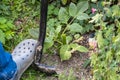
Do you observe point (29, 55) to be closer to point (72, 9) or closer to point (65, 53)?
point (65, 53)

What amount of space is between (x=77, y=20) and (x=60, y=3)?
0.26m

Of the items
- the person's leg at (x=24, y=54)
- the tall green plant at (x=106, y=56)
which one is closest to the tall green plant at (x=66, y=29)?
the person's leg at (x=24, y=54)

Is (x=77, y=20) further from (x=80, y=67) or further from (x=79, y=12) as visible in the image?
(x=80, y=67)

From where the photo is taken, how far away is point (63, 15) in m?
3.01

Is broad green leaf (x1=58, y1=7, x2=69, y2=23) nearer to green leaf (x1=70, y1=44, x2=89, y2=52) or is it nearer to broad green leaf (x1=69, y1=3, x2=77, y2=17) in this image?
broad green leaf (x1=69, y1=3, x2=77, y2=17)

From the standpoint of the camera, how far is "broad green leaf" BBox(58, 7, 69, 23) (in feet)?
9.83

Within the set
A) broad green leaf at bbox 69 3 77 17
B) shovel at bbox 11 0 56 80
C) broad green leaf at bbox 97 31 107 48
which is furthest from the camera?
broad green leaf at bbox 69 3 77 17

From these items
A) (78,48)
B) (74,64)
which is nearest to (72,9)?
(78,48)

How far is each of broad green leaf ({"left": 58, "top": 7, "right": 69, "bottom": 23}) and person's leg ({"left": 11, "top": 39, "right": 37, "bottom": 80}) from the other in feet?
1.03

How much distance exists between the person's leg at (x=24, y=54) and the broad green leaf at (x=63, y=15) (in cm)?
31

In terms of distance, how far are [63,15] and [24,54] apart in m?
0.47

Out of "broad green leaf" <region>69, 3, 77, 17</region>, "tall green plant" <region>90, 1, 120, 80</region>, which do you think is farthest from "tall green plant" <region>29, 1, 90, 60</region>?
"tall green plant" <region>90, 1, 120, 80</region>

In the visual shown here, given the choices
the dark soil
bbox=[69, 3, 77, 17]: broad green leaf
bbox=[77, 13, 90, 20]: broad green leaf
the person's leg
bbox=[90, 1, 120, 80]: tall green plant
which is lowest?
the dark soil

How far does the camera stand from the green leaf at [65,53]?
2.80 metres
